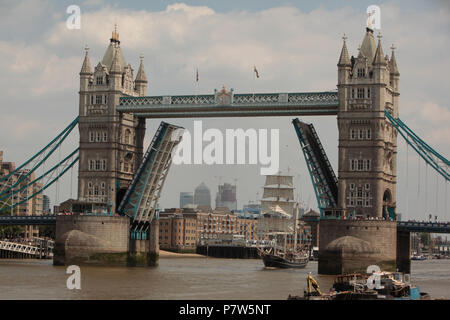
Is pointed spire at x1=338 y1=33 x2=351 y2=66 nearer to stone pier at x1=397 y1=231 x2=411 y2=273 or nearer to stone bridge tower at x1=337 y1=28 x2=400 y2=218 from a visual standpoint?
stone bridge tower at x1=337 y1=28 x2=400 y2=218

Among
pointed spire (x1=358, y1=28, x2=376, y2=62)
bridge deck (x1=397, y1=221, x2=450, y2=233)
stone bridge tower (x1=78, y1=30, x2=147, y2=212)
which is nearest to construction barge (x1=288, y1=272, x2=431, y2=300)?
bridge deck (x1=397, y1=221, x2=450, y2=233)

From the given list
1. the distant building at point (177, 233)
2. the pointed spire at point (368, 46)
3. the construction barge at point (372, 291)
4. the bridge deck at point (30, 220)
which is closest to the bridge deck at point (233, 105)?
the pointed spire at point (368, 46)

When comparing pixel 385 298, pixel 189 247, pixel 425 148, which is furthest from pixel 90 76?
pixel 189 247

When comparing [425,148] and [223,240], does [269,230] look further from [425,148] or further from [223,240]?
[223,240]

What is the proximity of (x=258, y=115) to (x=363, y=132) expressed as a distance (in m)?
10.4

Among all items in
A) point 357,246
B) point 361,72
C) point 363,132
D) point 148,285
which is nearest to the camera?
point 148,285

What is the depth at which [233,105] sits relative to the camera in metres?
86.7

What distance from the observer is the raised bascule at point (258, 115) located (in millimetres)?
80688

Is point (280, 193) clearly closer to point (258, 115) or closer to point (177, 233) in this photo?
point (258, 115)

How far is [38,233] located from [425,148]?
103142 millimetres

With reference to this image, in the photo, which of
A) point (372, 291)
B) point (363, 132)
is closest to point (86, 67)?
point (363, 132)
